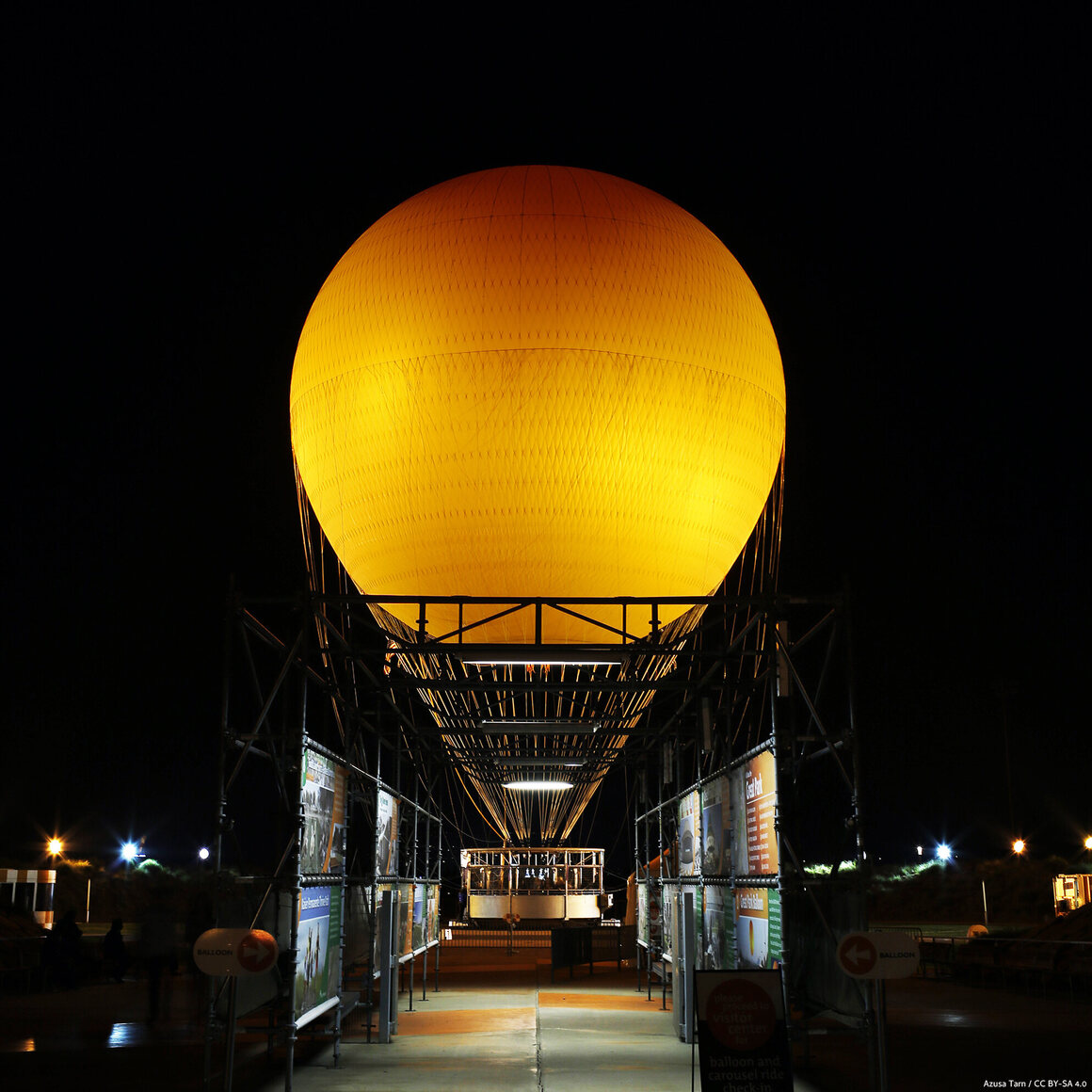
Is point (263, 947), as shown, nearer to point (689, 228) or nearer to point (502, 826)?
point (689, 228)

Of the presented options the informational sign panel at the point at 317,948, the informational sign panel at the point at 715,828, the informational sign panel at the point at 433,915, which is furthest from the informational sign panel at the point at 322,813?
the informational sign panel at the point at 433,915

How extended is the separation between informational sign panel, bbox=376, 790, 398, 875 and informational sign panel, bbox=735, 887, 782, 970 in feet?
16.1

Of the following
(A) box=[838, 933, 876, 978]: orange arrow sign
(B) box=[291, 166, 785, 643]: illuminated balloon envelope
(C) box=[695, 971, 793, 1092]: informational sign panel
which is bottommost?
(C) box=[695, 971, 793, 1092]: informational sign panel

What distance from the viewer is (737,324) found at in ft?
46.0

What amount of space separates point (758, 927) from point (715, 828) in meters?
3.11

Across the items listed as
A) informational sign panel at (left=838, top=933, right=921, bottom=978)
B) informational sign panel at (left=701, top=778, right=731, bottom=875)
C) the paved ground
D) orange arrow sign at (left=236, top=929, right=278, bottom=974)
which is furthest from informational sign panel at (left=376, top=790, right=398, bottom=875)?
informational sign panel at (left=838, top=933, right=921, bottom=978)

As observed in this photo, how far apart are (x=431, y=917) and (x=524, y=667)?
327 inches

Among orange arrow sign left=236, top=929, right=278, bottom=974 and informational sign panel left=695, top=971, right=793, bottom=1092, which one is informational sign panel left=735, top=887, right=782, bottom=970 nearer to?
informational sign panel left=695, top=971, right=793, bottom=1092

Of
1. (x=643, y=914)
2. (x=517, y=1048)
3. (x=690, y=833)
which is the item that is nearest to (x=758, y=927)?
(x=517, y=1048)

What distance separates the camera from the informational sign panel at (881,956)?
30.0 ft

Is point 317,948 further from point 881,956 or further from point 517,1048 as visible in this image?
point 881,956

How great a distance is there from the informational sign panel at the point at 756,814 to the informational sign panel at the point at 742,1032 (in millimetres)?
2787

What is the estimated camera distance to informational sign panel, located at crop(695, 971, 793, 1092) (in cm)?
840

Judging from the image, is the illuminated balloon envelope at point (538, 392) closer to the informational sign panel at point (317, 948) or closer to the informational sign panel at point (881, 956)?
the informational sign panel at point (317, 948)
